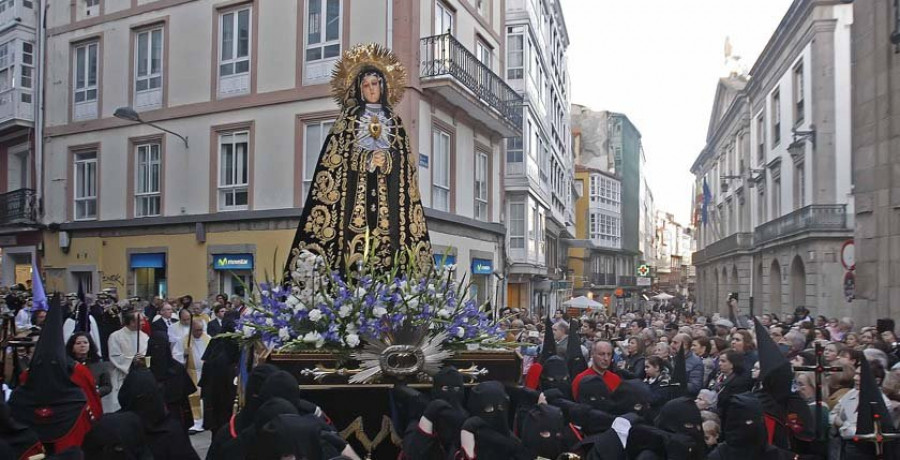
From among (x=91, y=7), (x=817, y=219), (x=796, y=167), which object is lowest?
(x=817, y=219)

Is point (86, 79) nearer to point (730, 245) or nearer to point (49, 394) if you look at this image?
point (49, 394)

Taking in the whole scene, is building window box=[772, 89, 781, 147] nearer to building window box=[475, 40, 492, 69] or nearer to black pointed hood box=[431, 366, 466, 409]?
building window box=[475, 40, 492, 69]

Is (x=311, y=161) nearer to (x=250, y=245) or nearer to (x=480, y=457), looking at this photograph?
(x=250, y=245)

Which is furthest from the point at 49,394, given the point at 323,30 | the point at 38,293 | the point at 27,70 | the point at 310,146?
the point at 27,70

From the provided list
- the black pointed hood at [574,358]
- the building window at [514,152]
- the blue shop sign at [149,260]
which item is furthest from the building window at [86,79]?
the black pointed hood at [574,358]

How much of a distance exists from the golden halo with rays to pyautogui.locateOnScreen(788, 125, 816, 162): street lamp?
27.8 meters

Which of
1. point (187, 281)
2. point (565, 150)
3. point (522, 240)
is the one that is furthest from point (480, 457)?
point (565, 150)

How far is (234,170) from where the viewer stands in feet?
68.4

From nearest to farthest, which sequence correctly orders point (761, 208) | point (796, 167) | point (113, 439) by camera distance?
point (113, 439), point (796, 167), point (761, 208)

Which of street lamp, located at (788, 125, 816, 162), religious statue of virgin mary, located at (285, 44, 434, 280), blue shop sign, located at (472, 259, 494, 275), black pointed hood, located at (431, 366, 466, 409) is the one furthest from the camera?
street lamp, located at (788, 125, 816, 162)

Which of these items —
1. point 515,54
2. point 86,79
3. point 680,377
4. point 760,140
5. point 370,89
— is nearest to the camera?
point 680,377

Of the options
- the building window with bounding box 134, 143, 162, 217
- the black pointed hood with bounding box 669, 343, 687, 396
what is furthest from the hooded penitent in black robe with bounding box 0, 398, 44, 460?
the building window with bounding box 134, 143, 162, 217

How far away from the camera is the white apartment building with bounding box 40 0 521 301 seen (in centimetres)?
1958

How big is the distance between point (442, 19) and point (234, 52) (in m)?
5.45
